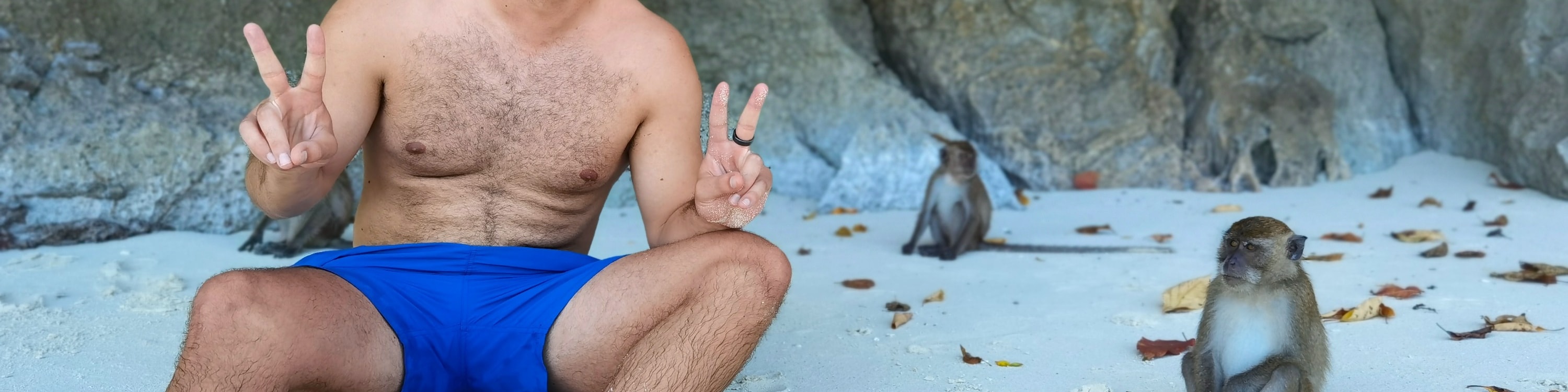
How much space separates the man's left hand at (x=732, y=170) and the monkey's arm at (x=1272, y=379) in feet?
3.14

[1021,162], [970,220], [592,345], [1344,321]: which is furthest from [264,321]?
[1021,162]

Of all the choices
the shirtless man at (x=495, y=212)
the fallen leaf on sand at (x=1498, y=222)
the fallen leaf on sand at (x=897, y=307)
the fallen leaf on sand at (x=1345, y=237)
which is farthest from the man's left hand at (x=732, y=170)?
the fallen leaf on sand at (x=1498, y=222)

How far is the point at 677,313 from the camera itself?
2.13 metres

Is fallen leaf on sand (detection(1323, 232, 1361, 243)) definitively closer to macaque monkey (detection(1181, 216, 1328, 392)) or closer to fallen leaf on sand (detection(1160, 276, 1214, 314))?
fallen leaf on sand (detection(1160, 276, 1214, 314))

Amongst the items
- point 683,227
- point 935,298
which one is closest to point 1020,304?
point 935,298

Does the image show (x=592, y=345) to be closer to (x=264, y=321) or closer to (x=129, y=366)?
(x=264, y=321)

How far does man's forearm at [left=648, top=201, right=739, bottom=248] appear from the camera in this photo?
92.0 inches

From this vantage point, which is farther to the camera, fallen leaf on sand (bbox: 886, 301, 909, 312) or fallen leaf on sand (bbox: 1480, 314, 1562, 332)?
fallen leaf on sand (bbox: 886, 301, 909, 312)

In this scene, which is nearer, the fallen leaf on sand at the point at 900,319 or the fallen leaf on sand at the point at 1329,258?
the fallen leaf on sand at the point at 900,319

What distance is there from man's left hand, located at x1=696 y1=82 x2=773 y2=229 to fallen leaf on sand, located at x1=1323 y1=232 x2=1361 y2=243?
303cm

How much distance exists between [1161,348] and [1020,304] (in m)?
0.69

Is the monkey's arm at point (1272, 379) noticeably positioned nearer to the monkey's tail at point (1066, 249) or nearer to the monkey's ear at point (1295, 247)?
the monkey's ear at point (1295, 247)

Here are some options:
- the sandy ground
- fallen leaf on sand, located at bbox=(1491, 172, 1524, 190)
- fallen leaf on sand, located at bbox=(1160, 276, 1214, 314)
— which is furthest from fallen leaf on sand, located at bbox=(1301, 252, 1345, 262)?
fallen leaf on sand, located at bbox=(1491, 172, 1524, 190)

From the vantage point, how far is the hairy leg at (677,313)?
2084mm
